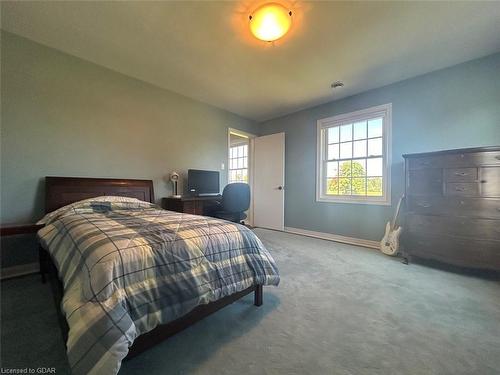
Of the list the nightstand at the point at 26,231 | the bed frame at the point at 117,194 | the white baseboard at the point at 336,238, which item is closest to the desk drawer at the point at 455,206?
the white baseboard at the point at 336,238

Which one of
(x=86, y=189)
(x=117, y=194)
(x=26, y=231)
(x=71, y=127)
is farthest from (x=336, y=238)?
(x=71, y=127)

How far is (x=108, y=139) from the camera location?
8.94 ft

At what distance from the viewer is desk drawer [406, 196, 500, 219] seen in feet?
6.72

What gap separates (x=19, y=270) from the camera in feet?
7.13

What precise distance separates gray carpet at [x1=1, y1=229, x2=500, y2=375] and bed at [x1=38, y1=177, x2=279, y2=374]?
0.17 m

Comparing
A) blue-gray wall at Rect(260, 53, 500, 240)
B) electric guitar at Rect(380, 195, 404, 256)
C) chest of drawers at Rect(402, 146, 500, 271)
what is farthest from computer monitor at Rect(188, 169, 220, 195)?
chest of drawers at Rect(402, 146, 500, 271)

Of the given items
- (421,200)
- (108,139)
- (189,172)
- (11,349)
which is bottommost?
(11,349)

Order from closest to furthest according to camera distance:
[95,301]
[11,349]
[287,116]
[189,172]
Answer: [95,301] → [11,349] → [189,172] → [287,116]

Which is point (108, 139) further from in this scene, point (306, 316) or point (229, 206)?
point (306, 316)

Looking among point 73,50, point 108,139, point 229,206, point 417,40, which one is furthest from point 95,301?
point 417,40

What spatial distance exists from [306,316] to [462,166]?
2.30m

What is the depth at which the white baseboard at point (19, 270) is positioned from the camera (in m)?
2.11

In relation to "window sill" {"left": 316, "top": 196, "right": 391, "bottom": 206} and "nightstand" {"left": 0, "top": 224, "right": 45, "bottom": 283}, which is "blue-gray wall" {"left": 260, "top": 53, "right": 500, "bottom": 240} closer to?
"window sill" {"left": 316, "top": 196, "right": 391, "bottom": 206}

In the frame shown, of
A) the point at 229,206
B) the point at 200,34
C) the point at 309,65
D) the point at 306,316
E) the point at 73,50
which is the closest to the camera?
the point at 306,316
